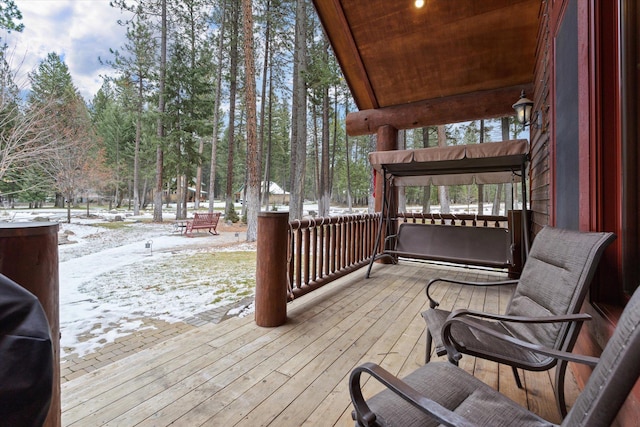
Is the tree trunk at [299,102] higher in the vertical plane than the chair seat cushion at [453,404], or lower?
higher

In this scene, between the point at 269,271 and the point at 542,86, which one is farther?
the point at 542,86

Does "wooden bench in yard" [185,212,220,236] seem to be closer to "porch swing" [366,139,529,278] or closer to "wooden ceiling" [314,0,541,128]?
"wooden ceiling" [314,0,541,128]

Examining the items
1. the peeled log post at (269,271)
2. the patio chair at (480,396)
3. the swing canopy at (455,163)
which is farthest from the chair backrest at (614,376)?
the swing canopy at (455,163)

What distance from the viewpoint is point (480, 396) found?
1.17 m

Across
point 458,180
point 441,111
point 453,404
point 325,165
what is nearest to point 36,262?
point 453,404

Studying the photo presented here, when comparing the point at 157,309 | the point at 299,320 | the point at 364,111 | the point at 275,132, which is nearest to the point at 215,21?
the point at 275,132

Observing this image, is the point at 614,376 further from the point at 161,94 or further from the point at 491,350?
the point at 161,94

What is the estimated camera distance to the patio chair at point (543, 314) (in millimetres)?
1351

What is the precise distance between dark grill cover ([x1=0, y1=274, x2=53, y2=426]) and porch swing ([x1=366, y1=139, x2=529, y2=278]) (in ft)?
12.7

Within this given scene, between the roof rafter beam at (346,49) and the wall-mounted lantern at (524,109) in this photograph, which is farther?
the roof rafter beam at (346,49)

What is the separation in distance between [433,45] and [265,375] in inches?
192

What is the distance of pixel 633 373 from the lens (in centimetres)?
58

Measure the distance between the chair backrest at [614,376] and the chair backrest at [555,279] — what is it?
86cm

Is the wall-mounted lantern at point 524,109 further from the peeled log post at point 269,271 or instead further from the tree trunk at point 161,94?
the tree trunk at point 161,94
